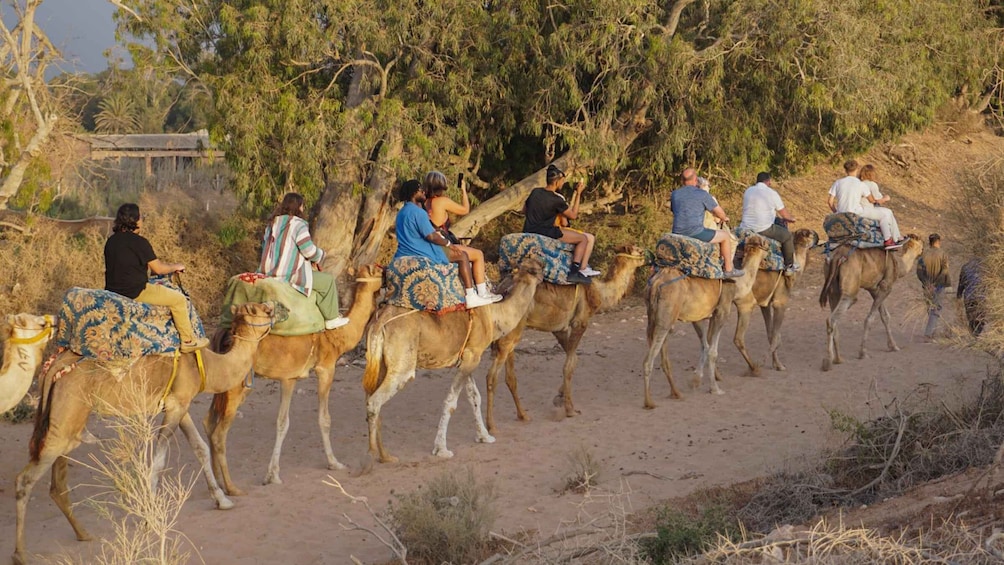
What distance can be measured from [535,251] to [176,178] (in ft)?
53.4

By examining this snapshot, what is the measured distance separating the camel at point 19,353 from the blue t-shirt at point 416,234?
3.65 metres

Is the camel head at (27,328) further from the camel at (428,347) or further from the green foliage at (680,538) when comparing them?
the green foliage at (680,538)

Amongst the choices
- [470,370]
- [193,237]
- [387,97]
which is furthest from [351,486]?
[193,237]

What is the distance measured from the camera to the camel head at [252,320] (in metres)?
9.39

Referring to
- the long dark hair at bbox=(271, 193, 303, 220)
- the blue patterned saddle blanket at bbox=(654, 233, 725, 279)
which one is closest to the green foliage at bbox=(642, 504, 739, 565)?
the long dark hair at bbox=(271, 193, 303, 220)

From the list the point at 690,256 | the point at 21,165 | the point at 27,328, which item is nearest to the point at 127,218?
the point at 27,328

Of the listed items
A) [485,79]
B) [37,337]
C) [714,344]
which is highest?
[485,79]

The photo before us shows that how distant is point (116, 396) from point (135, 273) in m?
1.10

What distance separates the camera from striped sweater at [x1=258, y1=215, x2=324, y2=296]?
1029 cm

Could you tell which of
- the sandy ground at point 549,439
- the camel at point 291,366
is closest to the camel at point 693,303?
the sandy ground at point 549,439

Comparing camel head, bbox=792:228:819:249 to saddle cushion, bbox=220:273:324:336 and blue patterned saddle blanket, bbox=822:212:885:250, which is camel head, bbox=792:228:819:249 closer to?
blue patterned saddle blanket, bbox=822:212:885:250

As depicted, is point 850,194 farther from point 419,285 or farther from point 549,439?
point 419,285

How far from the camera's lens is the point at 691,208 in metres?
13.1

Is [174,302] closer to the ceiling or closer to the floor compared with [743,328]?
closer to the ceiling
